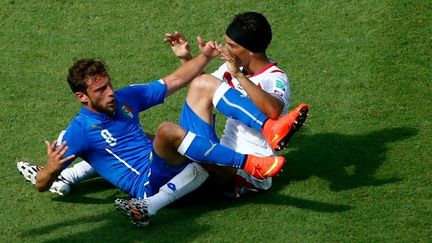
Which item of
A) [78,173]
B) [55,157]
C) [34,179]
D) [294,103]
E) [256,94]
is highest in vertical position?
[55,157]

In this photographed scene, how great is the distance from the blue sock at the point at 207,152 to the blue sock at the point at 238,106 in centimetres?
44

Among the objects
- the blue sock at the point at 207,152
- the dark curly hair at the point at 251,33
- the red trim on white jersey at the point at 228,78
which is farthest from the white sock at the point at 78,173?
the dark curly hair at the point at 251,33

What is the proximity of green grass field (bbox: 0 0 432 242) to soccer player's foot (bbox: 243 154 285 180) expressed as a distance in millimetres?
462

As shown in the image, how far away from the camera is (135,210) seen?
7922mm

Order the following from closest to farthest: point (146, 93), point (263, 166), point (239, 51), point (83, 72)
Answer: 1. point (263, 166)
2. point (83, 72)
3. point (239, 51)
4. point (146, 93)

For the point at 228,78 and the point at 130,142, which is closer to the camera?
the point at 130,142

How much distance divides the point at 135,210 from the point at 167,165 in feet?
1.51

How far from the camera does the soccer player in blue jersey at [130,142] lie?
786 centimetres

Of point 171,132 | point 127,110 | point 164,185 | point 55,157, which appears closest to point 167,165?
point 164,185

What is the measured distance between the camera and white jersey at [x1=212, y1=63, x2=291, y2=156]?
329 inches

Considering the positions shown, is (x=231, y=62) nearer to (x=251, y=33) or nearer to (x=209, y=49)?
(x=251, y=33)

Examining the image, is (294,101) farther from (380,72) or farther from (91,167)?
(91,167)

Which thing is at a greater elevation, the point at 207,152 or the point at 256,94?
the point at 256,94

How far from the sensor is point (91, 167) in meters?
8.79
